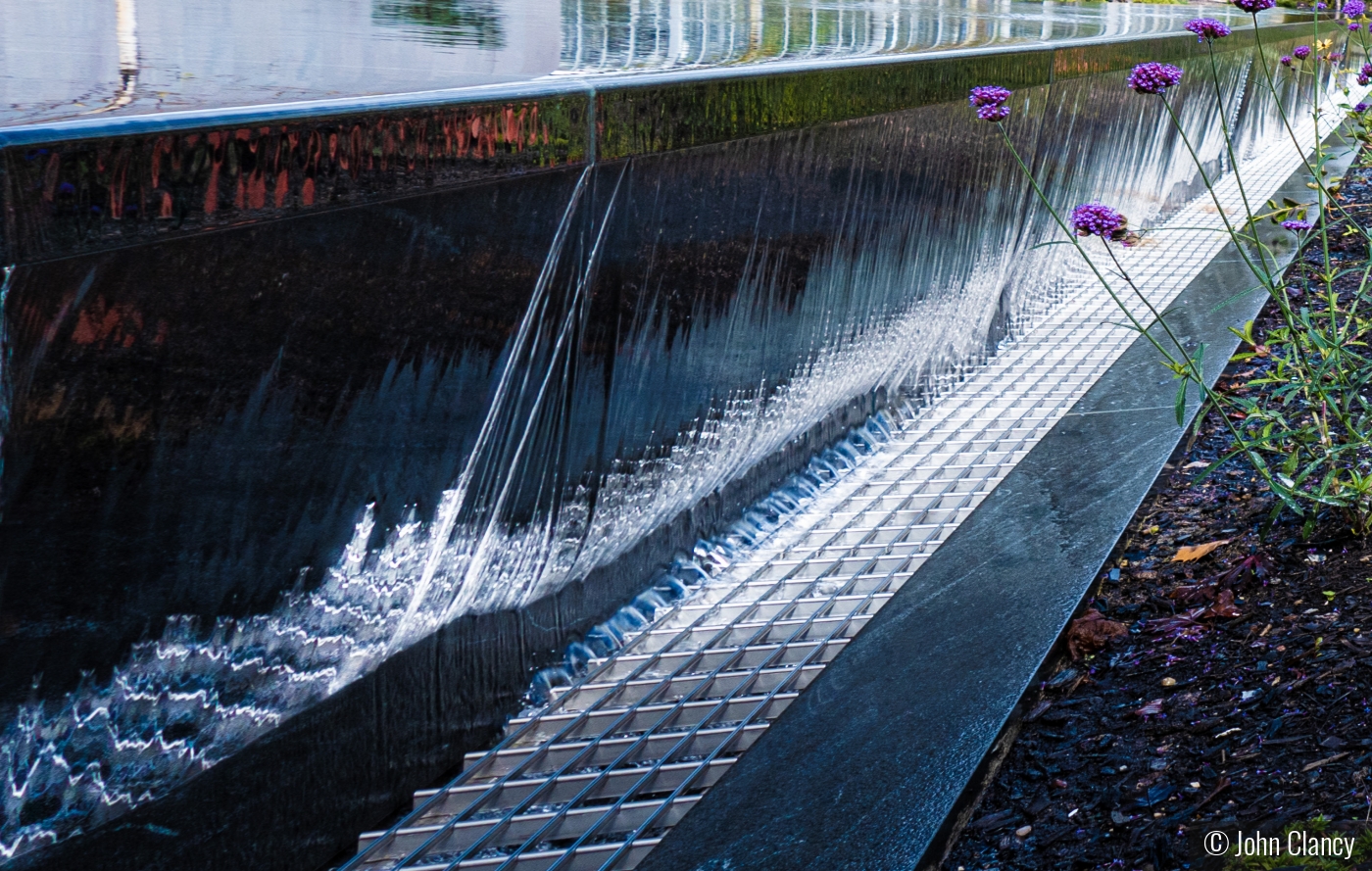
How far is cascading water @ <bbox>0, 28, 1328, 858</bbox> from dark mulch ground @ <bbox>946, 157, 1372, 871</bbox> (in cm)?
110

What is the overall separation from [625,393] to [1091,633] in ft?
3.85

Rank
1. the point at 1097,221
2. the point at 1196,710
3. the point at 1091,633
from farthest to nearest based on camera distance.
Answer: the point at 1091,633
the point at 1097,221
the point at 1196,710

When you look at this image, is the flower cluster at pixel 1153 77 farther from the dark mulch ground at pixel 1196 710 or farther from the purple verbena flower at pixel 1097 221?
the dark mulch ground at pixel 1196 710

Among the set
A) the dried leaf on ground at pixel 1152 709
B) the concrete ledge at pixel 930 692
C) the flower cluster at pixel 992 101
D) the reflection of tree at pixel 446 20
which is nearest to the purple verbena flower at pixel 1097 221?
the flower cluster at pixel 992 101

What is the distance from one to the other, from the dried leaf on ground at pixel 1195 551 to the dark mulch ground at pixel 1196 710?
0.01m

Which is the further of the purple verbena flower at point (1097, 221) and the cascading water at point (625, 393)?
the purple verbena flower at point (1097, 221)

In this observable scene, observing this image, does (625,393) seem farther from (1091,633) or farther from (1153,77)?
(1153,77)

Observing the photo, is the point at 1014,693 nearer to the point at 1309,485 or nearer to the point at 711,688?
the point at 711,688

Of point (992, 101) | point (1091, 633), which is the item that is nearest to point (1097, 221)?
point (992, 101)

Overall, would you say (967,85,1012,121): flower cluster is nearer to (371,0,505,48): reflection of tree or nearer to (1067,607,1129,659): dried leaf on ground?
(1067,607,1129,659): dried leaf on ground

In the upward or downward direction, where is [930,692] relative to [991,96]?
downward

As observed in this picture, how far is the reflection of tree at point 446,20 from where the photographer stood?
3.35m

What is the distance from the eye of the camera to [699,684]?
8.91ft

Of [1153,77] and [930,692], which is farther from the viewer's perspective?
[1153,77]
